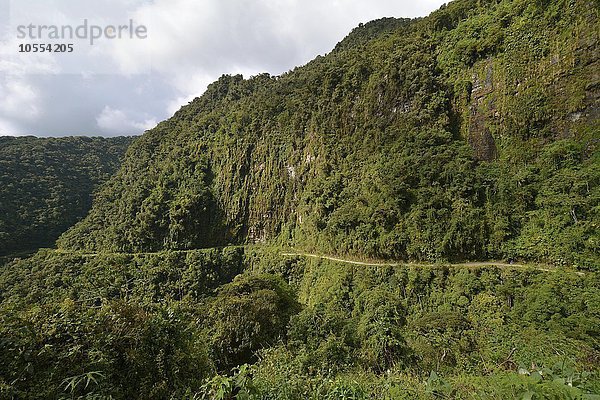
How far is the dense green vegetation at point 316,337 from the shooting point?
3.22m

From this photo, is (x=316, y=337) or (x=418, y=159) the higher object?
(x=418, y=159)

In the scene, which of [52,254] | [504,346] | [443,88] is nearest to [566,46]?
[443,88]

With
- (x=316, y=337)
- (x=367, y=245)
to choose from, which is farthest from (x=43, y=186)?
(x=316, y=337)

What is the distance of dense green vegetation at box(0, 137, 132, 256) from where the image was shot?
4775cm

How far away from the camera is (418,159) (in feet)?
85.1

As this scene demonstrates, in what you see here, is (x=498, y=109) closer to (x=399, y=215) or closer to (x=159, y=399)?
(x=399, y=215)

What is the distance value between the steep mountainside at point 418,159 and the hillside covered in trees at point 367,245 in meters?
0.15

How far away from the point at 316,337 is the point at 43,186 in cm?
6373

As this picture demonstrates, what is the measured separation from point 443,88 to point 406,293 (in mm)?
19113

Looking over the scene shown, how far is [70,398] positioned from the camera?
293 centimetres

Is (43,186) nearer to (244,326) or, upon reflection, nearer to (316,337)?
(244,326)

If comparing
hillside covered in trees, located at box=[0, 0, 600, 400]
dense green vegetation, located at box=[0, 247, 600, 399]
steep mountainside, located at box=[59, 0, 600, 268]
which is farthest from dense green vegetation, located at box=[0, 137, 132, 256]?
dense green vegetation, located at box=[0, 247, 600, 399]

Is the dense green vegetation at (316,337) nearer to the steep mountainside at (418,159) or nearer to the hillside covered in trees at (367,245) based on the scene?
the hillside covered in trees at (367,245)

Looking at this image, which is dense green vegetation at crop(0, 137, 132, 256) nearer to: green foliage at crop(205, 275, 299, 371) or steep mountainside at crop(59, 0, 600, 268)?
steep mountainside at crop(59, 0, 600, 268)
